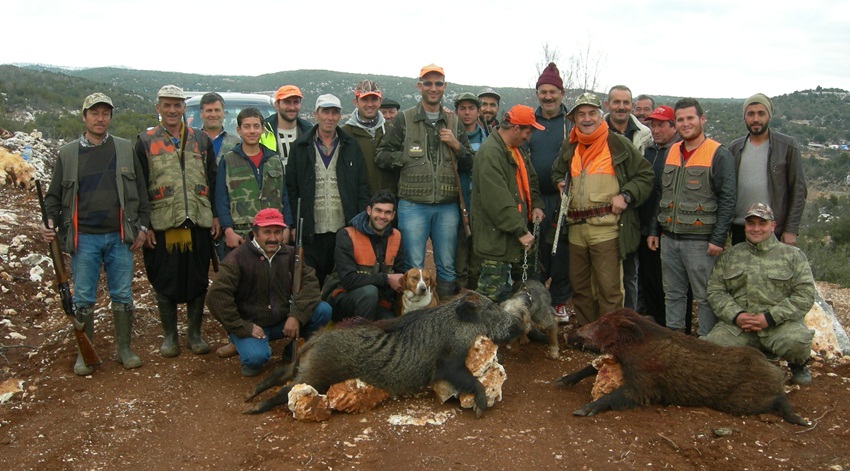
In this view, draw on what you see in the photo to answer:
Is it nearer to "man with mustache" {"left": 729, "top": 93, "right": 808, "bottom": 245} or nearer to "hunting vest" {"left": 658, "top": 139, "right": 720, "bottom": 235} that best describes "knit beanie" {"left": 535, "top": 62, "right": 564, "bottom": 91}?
"hunting vest" {"left": 658, "top": 139, "right": 720, "bottom": 235}

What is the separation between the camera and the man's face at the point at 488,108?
794 cm

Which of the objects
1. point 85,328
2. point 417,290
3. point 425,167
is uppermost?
point 425,167

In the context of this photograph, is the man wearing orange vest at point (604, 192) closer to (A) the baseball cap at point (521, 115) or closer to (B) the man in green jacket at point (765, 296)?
(A) the baseball cap at point (521, 115)

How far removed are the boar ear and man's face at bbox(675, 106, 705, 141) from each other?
8.78ft

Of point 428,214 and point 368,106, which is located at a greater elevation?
point 368,106

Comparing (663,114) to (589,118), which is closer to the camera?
(589,118)

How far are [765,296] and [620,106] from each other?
2.48 metres

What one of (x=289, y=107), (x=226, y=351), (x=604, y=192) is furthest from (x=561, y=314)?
(x=289, y=107)

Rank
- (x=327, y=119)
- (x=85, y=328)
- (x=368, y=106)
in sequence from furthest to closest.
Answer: (x=368, y=106), (x=327, y=119), (x=85, y=328)

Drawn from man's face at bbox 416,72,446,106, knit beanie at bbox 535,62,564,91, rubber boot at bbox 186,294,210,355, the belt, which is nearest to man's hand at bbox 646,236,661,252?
the belt

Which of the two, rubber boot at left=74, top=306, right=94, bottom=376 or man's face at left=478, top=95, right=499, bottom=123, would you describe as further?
man's face at left=478, top=95, right=499, bottom=123

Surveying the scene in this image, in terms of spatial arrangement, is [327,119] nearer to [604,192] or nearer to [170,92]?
[170,92]

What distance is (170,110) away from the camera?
6.06 metres

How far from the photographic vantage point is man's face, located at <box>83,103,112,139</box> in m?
Result: 5.65
